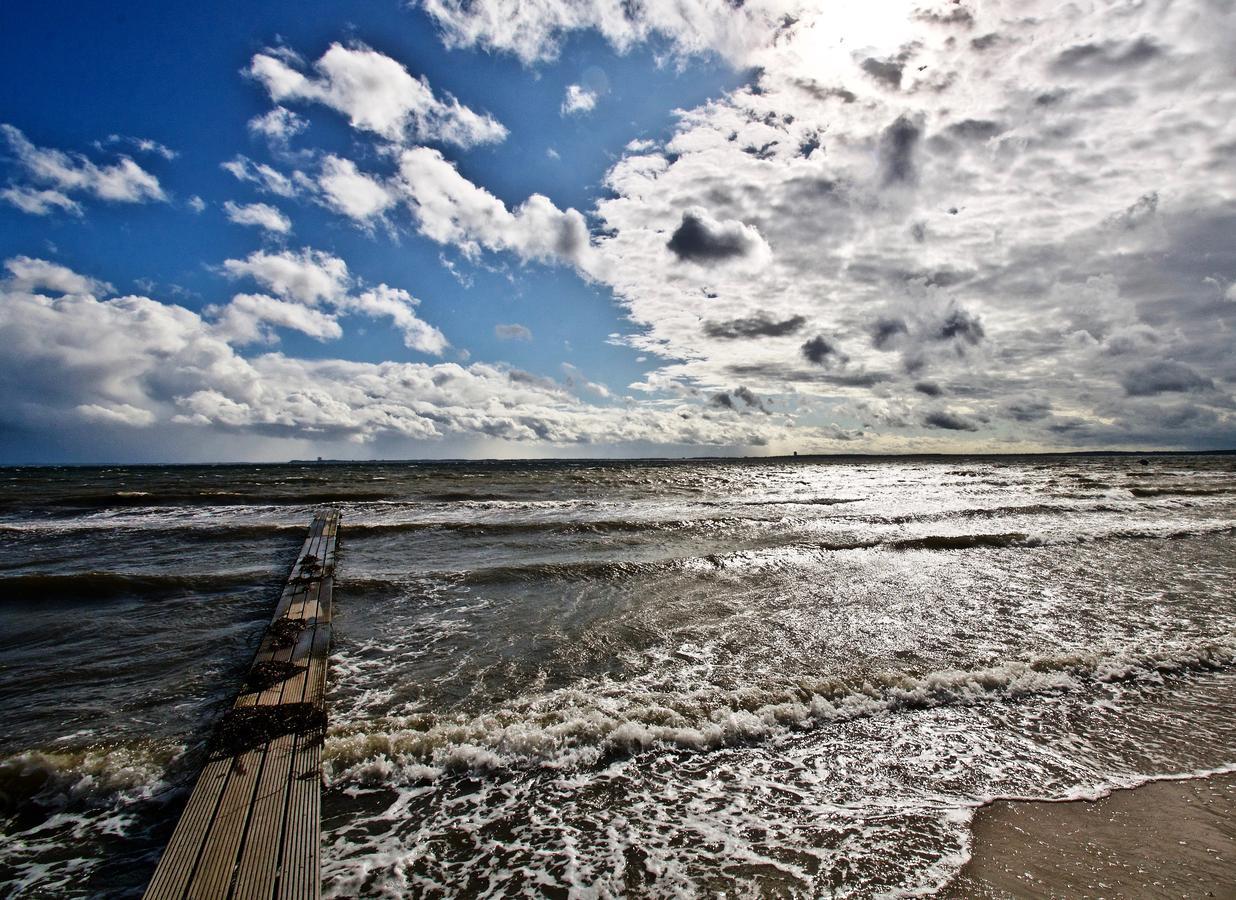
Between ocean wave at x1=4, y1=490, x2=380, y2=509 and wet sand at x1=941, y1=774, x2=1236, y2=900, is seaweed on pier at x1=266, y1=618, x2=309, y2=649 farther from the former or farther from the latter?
ocean wave at x1=4, y1=490, x2=380, y2=509

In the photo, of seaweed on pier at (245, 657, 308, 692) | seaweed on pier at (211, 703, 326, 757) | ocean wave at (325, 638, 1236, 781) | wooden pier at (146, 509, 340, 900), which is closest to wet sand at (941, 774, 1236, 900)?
ocean wave at (325, 638, 1236, 781)

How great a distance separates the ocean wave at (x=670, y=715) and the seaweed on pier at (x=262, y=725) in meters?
0.29

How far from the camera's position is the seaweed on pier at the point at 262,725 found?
19.4 ft

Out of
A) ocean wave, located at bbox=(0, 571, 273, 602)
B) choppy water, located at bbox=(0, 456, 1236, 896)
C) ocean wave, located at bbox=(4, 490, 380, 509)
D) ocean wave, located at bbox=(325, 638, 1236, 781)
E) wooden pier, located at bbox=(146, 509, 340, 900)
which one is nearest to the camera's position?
wooden pier, located at bbox=(146, 509, 340, 900)

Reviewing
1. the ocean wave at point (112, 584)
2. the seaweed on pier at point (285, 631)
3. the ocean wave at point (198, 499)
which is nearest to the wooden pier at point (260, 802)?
the seaweed on pier at point (285, 631)

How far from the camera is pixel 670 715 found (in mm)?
6594

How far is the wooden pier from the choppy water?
299 millimetres

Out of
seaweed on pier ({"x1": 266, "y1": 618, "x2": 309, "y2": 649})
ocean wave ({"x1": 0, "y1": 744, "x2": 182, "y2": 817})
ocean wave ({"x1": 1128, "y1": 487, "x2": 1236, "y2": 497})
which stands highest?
ocean wave ({"x1": 1128, "y1": 487, "x2": 1236, "y2": 497})

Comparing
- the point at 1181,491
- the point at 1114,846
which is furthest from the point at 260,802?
the point at 1181,491

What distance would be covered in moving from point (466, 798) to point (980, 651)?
778cm

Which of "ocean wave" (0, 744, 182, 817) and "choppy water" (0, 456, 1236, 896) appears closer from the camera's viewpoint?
"choppy water" (0, 456, 1236, 896)

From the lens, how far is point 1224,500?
3189 cm

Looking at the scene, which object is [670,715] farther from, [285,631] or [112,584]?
[112,584]

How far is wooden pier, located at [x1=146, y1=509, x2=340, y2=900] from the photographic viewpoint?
157 inches
